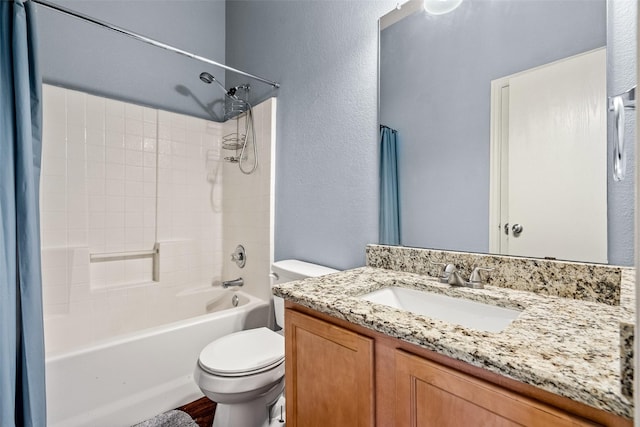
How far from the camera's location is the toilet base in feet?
4.27

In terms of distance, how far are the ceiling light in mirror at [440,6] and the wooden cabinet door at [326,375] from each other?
1.26 m

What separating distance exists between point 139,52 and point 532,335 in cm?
276

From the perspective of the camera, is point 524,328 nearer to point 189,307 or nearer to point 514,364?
point 514,364

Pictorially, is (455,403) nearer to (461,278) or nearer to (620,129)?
(461,278)

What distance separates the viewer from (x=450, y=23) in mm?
1161

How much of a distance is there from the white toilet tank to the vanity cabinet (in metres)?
0.55

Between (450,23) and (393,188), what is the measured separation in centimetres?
68

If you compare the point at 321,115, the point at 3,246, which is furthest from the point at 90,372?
the point at 321,115

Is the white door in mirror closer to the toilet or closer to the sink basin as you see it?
the sink basin

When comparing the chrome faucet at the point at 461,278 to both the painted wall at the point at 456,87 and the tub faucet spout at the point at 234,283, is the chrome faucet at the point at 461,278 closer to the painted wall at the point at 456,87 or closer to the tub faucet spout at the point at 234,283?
the painted wall at the point at 456,87

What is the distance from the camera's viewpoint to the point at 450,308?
95 cm

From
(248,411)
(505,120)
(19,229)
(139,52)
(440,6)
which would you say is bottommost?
(248,411)

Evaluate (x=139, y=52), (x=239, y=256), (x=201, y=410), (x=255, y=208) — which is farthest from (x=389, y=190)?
(x=139, y=52)

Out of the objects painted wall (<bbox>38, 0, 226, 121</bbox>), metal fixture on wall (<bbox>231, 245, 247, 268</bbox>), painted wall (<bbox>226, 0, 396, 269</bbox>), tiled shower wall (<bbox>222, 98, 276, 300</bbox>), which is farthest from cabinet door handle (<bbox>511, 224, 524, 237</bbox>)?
painted wall (<bbox>38, 0, 226, 121</bbox>)
